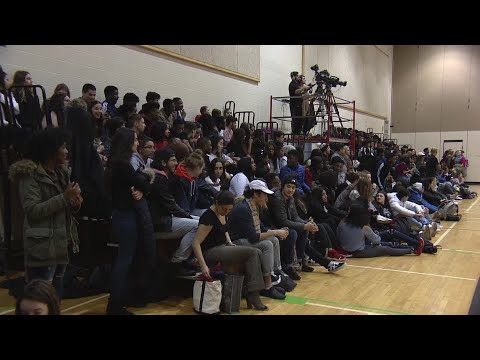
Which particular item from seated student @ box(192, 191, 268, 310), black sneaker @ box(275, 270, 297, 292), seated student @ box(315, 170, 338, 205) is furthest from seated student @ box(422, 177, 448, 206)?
seated student @ box(192, 191, 268, 310)

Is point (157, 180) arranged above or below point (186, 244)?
above

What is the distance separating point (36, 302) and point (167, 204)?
2.14 meters

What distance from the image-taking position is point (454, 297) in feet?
14.1

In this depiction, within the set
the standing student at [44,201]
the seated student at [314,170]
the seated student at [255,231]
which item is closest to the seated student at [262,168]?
the seated student at [314,170]

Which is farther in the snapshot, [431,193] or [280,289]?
[431,193]

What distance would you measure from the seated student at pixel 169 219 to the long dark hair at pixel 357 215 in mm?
2576

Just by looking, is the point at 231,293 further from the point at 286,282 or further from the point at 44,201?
the point at 44,201

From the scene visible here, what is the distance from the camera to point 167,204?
12.7 feet

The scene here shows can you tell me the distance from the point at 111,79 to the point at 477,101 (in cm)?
1772

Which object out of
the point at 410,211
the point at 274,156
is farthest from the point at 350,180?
the point at 274,156

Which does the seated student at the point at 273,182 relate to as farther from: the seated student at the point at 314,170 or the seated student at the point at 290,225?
the seated student at the point at 314,170

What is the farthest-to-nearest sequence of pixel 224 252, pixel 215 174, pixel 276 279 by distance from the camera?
pixel 215 174
pixel 276 279
pixel 224 252
